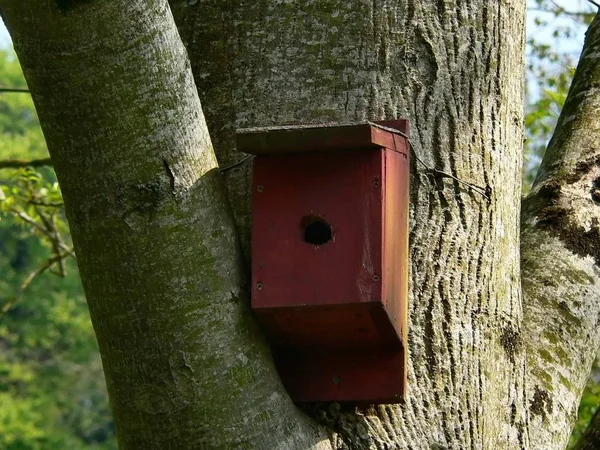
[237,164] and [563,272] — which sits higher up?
[237,164]

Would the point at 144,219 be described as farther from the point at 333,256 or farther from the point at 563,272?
the point at 563,272

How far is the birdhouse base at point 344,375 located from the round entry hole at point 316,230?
227mm

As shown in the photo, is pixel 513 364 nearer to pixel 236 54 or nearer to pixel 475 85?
pixel 475 85

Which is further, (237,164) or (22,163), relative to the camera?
(22,163)

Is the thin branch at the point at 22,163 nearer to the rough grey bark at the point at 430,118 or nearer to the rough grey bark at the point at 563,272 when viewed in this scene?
the rough grey bark at the point at 430,118

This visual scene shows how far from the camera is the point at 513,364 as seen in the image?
2.23 metres

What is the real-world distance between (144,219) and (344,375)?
52 cm

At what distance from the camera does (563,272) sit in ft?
8.14

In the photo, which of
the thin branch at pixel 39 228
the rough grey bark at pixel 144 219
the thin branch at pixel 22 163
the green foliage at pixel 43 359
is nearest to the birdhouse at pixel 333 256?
the rough grey bark at pixel 144 219

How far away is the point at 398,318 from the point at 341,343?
0.45 ft

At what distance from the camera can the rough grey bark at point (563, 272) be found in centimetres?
229

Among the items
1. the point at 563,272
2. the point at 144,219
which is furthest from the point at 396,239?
the point at 563,272

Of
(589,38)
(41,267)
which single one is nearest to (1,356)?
(41,267)

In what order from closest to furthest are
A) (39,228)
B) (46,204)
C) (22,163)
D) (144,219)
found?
(144,219) → (22,163) → (46,204) → (39,228)
